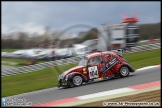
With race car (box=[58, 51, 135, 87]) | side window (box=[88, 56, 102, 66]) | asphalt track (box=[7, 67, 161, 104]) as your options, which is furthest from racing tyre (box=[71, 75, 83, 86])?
side window (box=[88, 56, 102, 66])

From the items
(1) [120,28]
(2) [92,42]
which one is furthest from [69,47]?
(1) [120,28]

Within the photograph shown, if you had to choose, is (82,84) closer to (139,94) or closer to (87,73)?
(87,73)

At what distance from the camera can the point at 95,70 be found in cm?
990

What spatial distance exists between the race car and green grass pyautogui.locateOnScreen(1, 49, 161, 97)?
154 centimetres

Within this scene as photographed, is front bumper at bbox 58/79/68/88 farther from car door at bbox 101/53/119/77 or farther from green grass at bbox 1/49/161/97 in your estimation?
car door at bbox 101/53/119/77

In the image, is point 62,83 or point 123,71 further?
point 123,71

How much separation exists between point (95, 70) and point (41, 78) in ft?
15.5

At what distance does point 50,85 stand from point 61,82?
1.68 metres

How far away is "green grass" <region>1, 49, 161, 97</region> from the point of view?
11502 millimetres

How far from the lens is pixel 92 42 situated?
47.0 feet

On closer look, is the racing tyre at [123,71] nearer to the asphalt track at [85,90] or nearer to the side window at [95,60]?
the asphalt track at [85,90]

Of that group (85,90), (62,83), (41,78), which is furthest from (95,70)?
(41,78)

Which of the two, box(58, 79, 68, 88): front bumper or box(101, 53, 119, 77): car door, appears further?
box(101, 53, 119, 77): car door

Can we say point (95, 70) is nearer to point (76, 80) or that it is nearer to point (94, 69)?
point (94, 69)
